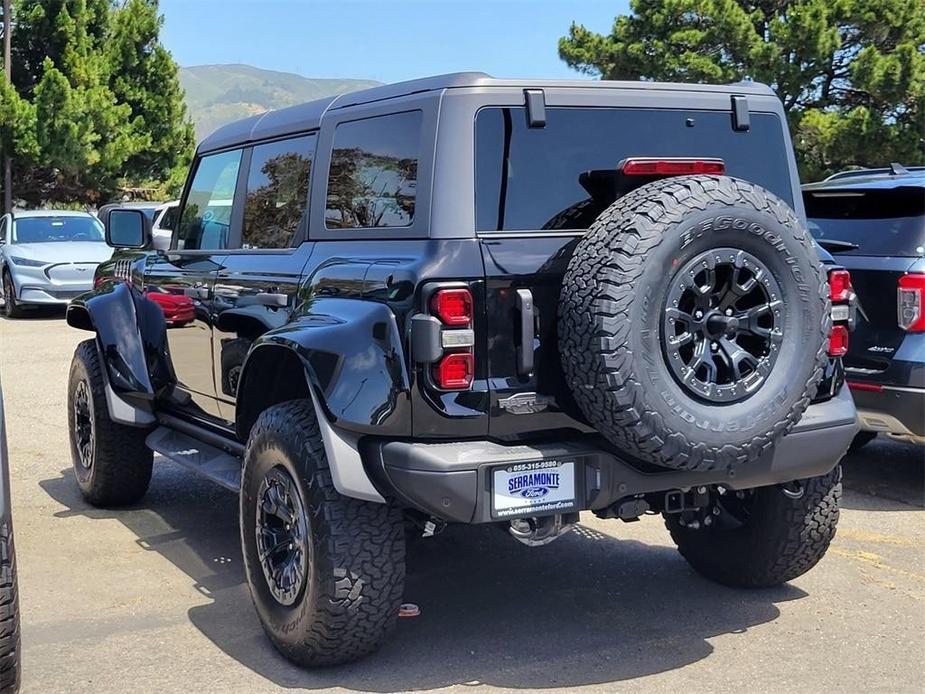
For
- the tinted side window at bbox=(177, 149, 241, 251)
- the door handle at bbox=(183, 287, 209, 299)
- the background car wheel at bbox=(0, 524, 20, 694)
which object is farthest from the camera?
the tinted side window at bbox=(177, 149, 241, 251)

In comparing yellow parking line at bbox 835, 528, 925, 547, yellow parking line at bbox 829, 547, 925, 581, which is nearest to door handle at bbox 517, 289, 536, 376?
yellow parking line at bbox 829, 547, 925, 581

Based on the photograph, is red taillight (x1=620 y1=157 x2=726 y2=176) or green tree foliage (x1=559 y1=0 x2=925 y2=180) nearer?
red taillight (x1=620 y1=157 x2=726 y2=176)

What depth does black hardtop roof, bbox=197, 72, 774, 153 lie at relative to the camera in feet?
12.1

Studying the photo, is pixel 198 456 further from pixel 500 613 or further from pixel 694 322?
pixel 694 322

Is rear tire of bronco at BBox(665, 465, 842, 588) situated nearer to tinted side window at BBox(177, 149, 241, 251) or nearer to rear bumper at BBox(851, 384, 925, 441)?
rear bumper at BBox(851, 384, 925, 441)

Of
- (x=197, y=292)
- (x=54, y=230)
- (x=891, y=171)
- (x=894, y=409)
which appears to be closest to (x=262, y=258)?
(x=197, y=292)

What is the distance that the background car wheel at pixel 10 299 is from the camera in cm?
1648

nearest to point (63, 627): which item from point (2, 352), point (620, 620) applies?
point (620, 620)

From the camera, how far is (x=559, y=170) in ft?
12.4

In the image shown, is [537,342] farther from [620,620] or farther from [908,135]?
[908,135]

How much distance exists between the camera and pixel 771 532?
174 inches

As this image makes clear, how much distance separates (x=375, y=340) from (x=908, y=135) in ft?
76.6

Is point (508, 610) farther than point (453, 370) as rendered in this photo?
Yes

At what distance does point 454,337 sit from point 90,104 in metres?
26.9
